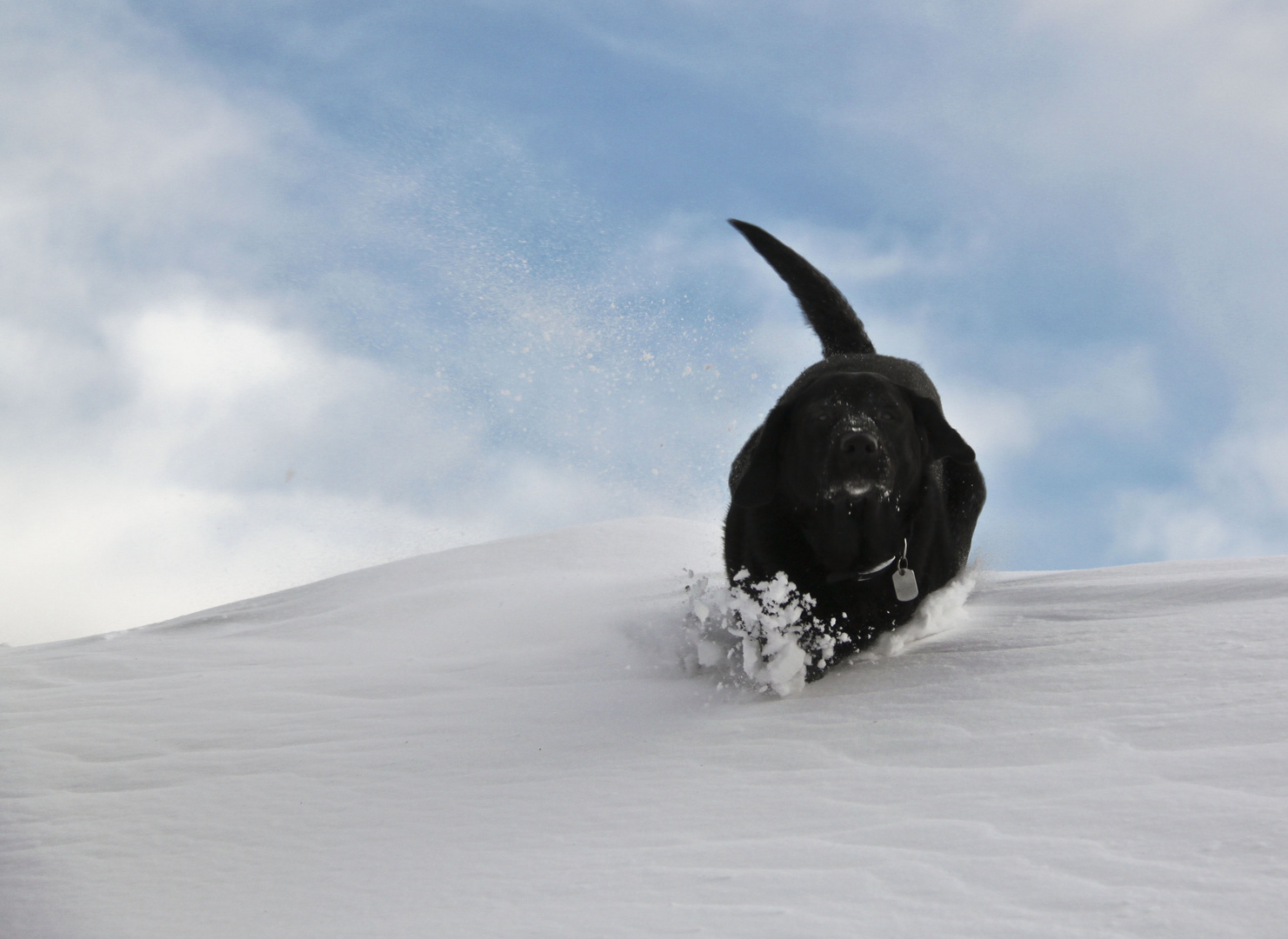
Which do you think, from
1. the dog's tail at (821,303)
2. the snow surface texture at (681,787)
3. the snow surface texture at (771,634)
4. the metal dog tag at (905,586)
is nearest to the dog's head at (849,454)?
the metal dog tag at (905,586)

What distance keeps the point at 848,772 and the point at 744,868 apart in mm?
541

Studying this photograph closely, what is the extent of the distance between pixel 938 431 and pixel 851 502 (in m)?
0.51

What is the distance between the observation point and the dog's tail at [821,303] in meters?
5.08

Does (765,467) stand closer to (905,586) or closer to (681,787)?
(905,586)

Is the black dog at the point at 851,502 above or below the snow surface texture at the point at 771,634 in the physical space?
above

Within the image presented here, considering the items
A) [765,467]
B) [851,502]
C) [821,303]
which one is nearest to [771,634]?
[851,502]

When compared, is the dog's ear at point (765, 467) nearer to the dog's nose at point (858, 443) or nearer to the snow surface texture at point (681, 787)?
the dog's nose at point (858, 443)

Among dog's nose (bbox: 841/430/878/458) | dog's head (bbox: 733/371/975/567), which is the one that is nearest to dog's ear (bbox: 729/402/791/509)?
dog's head (bbox: 733/371/975/567)

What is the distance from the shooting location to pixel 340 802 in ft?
8.05

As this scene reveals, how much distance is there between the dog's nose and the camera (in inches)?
124

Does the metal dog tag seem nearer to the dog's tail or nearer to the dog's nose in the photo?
the dog's nose

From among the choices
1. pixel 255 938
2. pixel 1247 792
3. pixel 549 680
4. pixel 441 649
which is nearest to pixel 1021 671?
pixel 1247 792

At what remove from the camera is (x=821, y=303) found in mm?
5172

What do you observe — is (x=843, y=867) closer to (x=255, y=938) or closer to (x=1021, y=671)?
(x=255, y=938)
